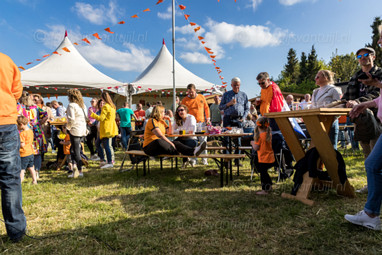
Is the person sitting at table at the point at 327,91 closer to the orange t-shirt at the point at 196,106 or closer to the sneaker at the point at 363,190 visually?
the sneaker at the point at 363,190

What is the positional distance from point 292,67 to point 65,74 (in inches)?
1889

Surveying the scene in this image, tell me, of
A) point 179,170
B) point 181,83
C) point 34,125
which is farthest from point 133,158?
point 181,83

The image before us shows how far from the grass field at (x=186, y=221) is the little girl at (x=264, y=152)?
17 centimetres

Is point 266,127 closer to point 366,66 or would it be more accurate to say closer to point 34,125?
point 366,66

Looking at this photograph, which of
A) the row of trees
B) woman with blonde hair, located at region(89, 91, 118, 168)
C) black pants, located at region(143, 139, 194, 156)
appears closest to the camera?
black pants, located at region(143, 139, 194, 156)

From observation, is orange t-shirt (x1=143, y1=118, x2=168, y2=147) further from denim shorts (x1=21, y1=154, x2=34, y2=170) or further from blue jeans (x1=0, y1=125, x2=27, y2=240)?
blue jeans (x1=0, y1=125, x2=27, y2=240)

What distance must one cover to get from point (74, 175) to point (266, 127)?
3.48m

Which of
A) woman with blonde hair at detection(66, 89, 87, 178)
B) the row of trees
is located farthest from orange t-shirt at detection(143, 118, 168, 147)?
the row of trees

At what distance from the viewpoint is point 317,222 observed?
2.22 m

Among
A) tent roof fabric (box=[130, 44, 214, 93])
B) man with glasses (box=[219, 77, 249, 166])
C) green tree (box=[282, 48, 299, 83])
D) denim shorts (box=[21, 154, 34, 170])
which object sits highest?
green tree (box=[282, 48, 299, 83])

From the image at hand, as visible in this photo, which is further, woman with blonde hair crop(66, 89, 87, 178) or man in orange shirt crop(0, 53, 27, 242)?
woman with blonde hair crop(66, 89, 87, 178)

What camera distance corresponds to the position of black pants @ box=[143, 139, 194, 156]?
4.11 m

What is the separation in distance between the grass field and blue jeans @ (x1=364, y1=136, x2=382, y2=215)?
22 centimetres

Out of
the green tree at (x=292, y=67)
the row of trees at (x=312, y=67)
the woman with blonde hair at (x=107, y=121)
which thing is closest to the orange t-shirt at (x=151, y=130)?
the woman with blonde hair at (x=107, y=121)
